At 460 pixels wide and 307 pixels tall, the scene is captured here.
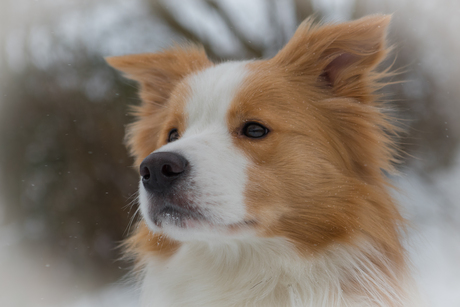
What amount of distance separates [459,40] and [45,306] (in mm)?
5525

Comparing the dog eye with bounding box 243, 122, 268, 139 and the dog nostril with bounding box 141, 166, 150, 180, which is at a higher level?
the dog eye with bounding box 243, 122, 268, 139

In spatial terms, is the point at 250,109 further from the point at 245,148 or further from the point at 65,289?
the point at 65,289

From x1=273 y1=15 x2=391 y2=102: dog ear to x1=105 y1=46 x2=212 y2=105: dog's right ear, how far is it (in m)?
0.79

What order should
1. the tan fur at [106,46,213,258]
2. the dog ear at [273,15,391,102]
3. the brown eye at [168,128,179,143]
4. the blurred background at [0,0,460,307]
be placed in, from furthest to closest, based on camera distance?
the blurred background at [0,0,460,307], the tan fur at [106,46,213,258], the brown eye at [168,128,179,143], the dog ear at [273,15,391,102]

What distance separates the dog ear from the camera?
2.12 m

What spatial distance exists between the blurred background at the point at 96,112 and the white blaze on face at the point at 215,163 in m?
2.09

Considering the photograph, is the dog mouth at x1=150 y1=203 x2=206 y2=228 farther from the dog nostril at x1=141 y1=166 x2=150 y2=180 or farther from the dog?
the dog nostril at x1=141 y1=166 x2=150 y2=180

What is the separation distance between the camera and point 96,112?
13.6ft

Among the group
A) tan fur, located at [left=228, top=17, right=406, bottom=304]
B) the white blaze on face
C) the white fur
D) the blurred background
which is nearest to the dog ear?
tan fur, located at [left=228, top=17, right=406, bottom=304]

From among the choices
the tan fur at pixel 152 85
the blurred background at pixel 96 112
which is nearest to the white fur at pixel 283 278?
the tan fur at pixel 152 85

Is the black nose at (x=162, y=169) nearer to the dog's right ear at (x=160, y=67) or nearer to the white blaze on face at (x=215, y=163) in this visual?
the white blaze on face at (x=215, y=163)

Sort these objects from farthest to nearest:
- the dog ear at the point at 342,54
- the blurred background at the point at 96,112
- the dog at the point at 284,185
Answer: the blurred background at the point at 96,112, the dog ear at the point at 342,54, the dog at the point at 284,185

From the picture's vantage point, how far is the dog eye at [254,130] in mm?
1988

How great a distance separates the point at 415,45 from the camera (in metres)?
3.69
